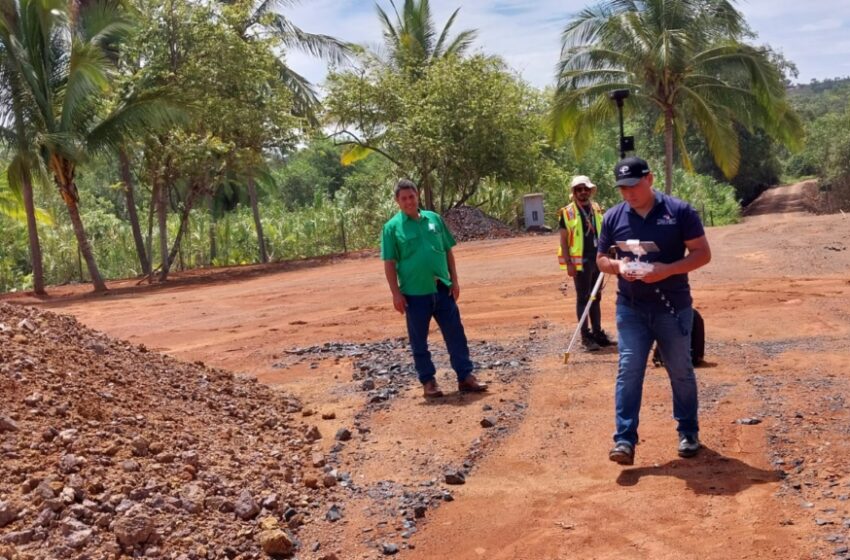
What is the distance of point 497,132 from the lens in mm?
26609

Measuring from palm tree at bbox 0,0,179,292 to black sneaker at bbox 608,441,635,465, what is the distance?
16406mm

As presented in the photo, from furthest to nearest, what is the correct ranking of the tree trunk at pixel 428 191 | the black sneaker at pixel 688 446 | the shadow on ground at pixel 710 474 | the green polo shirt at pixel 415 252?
the tree trunk at pixel 428 191 → the green polo shirt at pixel 415 252 → the black sneaker at pixel 688 446 → the shadow on ground at pixel 710 474

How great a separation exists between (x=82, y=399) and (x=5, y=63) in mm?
15959

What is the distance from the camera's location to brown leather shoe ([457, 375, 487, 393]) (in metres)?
7.04

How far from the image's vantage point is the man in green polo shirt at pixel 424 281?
683 centimetres

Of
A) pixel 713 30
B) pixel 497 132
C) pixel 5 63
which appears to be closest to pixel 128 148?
pixel 5 63

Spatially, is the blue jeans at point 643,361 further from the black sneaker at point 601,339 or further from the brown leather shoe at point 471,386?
the black sneaker at point 601,339

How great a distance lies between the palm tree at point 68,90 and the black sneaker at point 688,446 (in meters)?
16.5

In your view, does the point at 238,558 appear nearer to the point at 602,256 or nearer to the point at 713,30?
the point at 602,256

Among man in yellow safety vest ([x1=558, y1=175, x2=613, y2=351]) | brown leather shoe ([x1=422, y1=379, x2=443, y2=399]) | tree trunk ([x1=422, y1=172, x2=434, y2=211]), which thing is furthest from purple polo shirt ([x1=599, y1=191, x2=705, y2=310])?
tree trunk ([x1=422, y1=172, x2=434, y2=211])

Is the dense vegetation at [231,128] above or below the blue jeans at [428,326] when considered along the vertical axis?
above

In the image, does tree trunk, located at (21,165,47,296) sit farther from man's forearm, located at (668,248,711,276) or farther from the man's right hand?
man's forearm, located at (668,248,711,276)

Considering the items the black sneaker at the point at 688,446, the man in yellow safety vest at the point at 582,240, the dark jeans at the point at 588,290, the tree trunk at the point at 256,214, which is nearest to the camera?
the black sneaker at the point at 688,446

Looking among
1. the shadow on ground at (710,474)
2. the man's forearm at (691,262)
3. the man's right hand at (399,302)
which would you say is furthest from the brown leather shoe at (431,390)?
the man's forearm at (691,262)
